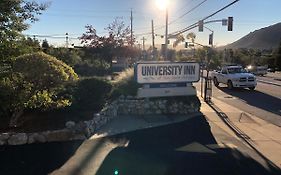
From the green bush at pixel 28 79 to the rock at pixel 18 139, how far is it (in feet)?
3.56

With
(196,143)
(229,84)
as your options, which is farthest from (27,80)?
(229,84)

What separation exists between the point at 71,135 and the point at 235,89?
19.6 meters

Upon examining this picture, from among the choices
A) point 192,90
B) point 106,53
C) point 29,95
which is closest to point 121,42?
point 106,53

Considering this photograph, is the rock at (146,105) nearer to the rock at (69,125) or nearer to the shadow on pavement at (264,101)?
the rock at (69,125)

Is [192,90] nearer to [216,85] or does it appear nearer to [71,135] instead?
[71,135]

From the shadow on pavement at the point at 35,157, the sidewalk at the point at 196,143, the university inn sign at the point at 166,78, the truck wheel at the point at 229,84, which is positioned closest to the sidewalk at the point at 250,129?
the sidewalk at the point at 196,143

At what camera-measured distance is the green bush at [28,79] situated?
9.98m

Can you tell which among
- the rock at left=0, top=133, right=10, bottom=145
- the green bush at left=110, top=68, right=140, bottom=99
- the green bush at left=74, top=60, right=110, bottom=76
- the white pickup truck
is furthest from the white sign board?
the green bush at left=74, top=60, right=110, bottom=76

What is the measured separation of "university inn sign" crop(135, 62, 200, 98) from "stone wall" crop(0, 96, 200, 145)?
32 centimetres

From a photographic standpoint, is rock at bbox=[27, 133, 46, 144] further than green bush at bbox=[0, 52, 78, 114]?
No

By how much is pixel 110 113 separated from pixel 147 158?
4542 millimetres

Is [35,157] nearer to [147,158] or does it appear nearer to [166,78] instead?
[147,158]

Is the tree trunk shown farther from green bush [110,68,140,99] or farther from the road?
the road

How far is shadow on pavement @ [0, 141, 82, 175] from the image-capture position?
7.59 metres
